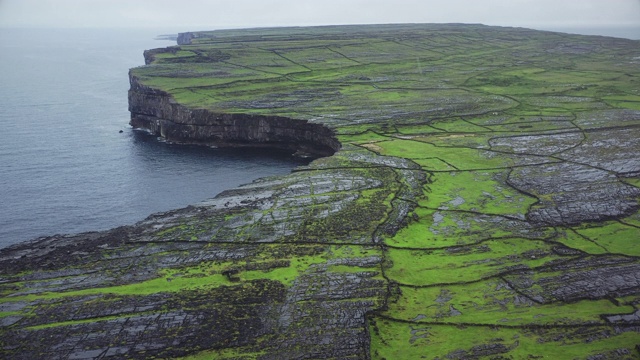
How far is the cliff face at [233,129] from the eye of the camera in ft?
285

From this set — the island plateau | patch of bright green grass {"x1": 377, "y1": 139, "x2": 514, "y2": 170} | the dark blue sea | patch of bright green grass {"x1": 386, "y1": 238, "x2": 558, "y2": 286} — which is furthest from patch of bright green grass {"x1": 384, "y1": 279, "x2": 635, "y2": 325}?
the dark blue sea

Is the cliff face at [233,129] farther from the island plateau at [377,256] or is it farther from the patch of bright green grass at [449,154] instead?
the patch of bright green grass at [449,154]

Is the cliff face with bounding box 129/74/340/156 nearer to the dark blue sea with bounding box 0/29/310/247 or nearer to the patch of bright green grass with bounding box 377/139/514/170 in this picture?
the dark blue sea with bounding box 0/29/310/247

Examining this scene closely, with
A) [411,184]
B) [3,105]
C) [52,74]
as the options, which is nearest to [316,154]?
[411,184]

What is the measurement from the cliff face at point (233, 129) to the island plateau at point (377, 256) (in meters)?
0.36

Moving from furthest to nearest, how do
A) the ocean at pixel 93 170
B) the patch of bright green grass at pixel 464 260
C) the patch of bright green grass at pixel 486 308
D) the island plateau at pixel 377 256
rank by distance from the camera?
the ocean at pixel 93 170 < the patch of bright green grass at pixel 464 260 < the patch of bright green grass at pixel 486 308 < the island plateau at pixel 377 256

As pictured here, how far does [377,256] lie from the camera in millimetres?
45031

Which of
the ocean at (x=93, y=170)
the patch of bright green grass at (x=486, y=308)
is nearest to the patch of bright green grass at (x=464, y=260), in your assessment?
the patch of bright green grass at (x=486, y=308)

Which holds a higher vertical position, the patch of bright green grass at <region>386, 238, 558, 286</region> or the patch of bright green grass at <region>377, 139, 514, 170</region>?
the patch of bright green grass at <region>377, 139, 514, 170</region>

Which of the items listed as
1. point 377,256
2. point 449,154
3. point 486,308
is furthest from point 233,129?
point 486,308

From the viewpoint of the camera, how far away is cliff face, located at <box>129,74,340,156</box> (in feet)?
285

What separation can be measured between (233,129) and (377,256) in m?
53.0

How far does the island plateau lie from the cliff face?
36 centimetres

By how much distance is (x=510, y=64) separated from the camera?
5748 inches
